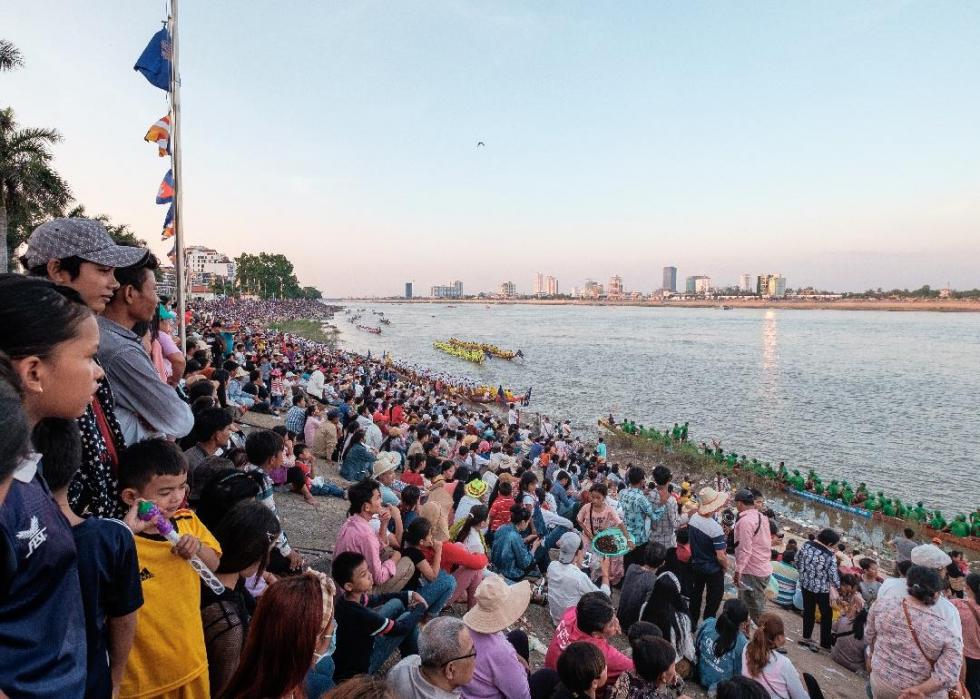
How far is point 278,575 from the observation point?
424 centimetres

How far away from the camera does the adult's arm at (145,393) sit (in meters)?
2.93

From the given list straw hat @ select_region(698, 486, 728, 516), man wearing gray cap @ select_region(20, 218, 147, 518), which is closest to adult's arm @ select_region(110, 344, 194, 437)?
man wearing gray cap @ select_region(20, 218, 147, 518)

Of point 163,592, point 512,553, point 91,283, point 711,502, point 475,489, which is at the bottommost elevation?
point 512,553

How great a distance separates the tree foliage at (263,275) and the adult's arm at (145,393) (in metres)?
117

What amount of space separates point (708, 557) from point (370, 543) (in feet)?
13.4

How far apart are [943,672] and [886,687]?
46 centimetres

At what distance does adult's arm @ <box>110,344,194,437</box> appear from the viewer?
2.93 meters

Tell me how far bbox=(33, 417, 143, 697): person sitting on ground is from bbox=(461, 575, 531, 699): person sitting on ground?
81.2 inches

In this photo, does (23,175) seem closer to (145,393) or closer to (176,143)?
(176,143)

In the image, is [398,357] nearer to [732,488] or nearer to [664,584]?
[732,488]

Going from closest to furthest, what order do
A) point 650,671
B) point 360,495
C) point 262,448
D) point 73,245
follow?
point 73,245 < point 650,671 < point 360,495 < point 262,448

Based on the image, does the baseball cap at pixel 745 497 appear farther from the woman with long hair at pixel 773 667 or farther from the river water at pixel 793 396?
the river water at pixel 793 396

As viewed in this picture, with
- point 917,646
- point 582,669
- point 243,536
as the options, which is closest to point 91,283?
point 243,536

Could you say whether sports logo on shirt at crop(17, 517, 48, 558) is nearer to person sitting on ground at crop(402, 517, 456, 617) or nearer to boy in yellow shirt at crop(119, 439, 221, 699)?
boy in yellow shirt at crop(119, 439, 221, 699)
